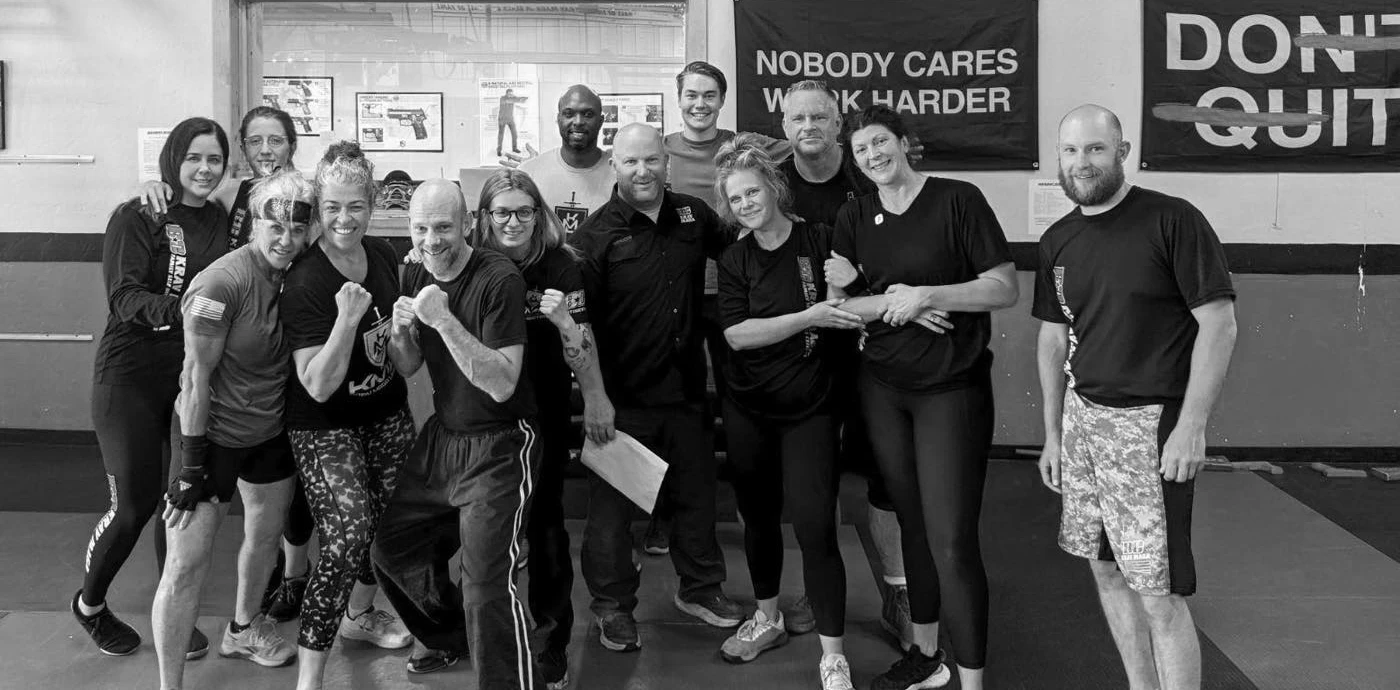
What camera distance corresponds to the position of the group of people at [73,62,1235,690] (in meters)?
2.58

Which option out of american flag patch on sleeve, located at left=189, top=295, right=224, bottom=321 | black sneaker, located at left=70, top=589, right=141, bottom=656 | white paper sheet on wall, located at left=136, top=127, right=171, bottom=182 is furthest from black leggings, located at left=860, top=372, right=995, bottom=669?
white paper sheet on wall, located at left=136, top=127, right=171, bottom=182

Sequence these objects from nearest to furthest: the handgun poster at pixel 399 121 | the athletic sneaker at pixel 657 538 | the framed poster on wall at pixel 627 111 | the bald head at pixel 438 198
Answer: the bald head at pixel 438 198
the athletic sneaker at pixel 657 538
the framed poster on wall at pixel 627 111
the handgun poster at pixel 399 121

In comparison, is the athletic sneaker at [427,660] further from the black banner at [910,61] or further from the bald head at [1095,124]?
the black banner at [910,61]

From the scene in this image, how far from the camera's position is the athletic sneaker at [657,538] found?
172 inches

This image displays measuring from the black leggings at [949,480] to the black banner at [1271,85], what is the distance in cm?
343

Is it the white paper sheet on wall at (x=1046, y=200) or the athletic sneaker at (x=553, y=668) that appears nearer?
the athletic sneaker at (x=553, y=668)

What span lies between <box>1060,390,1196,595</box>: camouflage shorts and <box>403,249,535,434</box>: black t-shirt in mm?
1417

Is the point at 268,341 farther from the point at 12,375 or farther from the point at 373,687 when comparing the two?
the point at 12,375

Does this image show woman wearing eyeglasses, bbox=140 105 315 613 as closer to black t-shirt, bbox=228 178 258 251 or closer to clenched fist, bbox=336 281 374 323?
black t-shirt, bbox=228 178 258 251

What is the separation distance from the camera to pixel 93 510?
15.5 ft

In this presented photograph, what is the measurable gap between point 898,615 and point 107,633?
241 centimetres

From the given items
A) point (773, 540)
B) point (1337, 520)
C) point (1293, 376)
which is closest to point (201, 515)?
point (773, 540)

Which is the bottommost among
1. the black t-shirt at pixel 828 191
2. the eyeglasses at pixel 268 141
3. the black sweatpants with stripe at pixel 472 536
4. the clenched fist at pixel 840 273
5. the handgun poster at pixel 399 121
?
the black sweatpants with stripe at pixel 472 536

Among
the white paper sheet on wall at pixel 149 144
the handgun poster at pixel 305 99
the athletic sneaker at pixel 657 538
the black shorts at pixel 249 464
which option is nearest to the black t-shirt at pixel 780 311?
the black shorts at pixel 249 464
